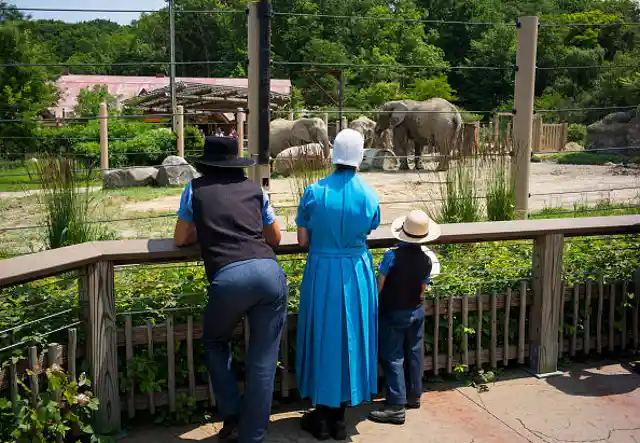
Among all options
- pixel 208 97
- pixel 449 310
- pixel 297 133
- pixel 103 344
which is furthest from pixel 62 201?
pixel 208 97

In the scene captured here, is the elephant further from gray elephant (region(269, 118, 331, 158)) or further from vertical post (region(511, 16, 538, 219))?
vertical post (region(511, 16, 538, 219))

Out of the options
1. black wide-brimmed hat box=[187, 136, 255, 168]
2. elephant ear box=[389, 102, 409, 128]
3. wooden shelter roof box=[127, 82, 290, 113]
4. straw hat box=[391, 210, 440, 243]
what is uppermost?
wooden shelter roof box=[127, 82, 290, 113]

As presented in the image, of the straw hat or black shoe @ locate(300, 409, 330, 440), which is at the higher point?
the straw hat

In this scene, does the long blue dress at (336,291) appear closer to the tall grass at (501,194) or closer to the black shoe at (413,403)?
the black shoe at (413,403)

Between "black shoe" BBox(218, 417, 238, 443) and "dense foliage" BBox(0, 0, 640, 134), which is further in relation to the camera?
"dense foliage" BBox(0, 0, 640, 134)

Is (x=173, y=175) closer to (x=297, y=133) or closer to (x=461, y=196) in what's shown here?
(x=297, y=133)

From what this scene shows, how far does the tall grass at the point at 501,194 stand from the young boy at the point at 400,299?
2.24 metres

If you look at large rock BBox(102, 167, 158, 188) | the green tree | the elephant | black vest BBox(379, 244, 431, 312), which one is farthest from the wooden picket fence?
the green tree

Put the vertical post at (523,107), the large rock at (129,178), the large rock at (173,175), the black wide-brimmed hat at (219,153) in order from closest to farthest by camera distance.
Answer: the black wide-brimmed hat at (219,153) < the vertical post at (523,107) < the large rock at (129,178) < the large rock at (173,175)

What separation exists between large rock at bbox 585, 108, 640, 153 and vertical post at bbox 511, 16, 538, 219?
1702 cm

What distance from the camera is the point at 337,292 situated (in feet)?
10.9

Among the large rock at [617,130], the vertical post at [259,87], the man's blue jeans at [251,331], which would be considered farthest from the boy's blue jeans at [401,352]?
the large rock at [617,130]

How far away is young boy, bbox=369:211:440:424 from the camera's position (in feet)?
11.5

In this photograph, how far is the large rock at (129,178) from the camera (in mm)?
15039
